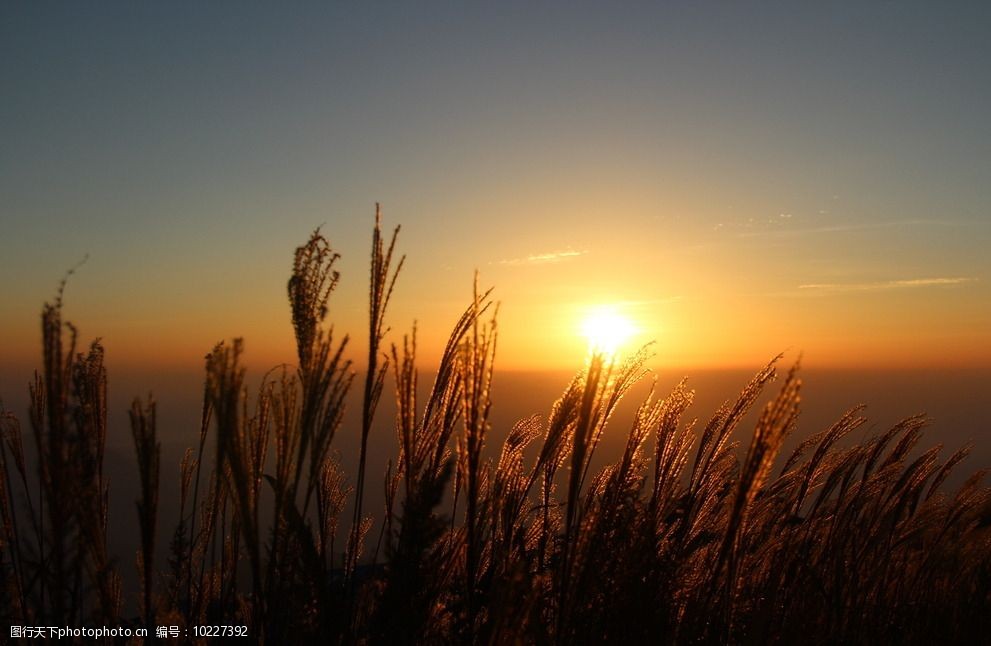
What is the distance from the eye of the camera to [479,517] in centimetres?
191

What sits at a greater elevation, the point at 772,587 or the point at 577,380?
the point at 577,380

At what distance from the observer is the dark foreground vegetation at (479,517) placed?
4.61ft

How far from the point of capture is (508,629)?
51.9 inches

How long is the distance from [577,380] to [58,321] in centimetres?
139

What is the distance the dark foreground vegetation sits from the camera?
1404 mm

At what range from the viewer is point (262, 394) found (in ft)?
6.48

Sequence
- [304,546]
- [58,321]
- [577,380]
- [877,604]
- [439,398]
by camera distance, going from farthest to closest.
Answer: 1. [877,604]
2. [577,380]
3. [439,398]
4. [304,546]
5. [58,321]

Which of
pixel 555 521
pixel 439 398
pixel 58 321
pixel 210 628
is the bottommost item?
pixel 210 628

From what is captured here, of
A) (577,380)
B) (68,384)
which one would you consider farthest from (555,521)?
(68,384)

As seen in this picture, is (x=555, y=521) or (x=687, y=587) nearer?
(x=687, y=587)

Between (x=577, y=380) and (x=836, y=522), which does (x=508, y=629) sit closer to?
(x=577, y=380)

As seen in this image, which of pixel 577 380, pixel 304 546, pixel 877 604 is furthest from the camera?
pixel 877 604

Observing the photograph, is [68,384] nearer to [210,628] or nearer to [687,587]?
[210,628]

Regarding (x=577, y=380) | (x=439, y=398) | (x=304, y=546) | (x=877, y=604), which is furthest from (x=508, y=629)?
(x=877, y=604)
